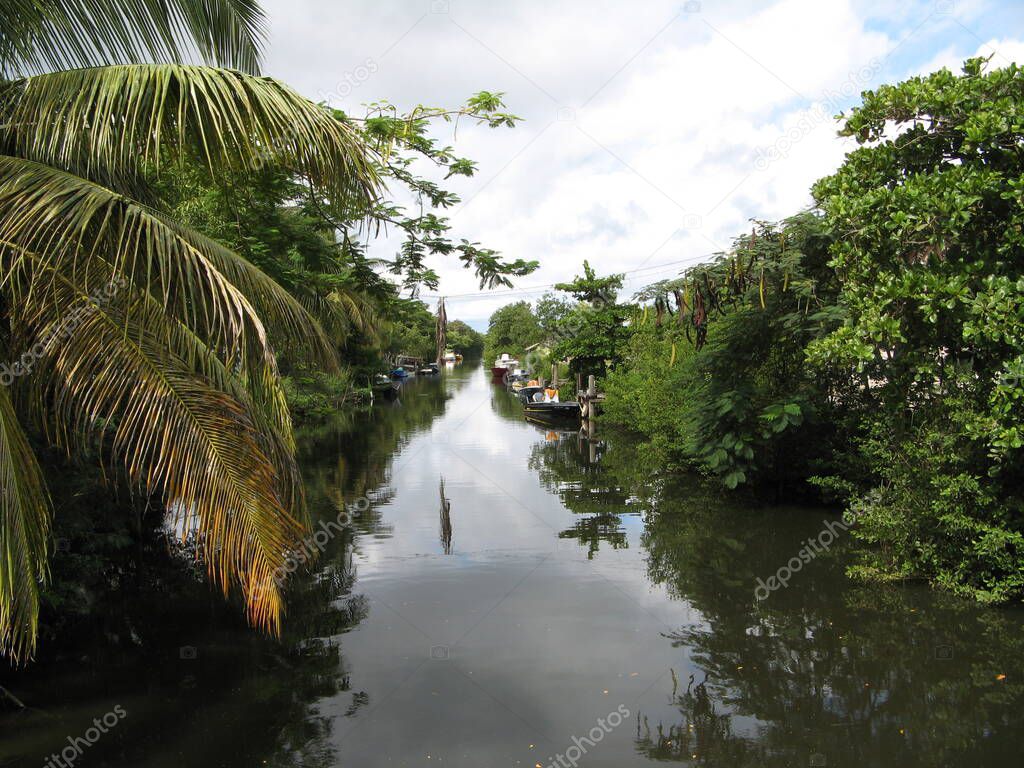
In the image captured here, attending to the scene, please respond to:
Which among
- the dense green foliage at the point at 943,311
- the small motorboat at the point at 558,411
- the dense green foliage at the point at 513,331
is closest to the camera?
the dense green foliage at the point at 943,311

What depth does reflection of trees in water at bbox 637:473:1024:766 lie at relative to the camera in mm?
5777

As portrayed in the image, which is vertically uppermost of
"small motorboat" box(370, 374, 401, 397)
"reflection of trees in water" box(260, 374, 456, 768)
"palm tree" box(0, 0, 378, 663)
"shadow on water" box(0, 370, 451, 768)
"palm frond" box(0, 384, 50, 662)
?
"palm tree" box(0, 0, 378, 663)

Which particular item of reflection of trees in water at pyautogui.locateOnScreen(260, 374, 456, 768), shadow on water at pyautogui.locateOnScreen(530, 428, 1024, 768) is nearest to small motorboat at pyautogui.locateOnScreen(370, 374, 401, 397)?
reflection of trees in water at pyautogui.locateOnScreen(260, 374, 456, 768)

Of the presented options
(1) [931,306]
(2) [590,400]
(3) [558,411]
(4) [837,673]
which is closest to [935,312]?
(1) [931,306]

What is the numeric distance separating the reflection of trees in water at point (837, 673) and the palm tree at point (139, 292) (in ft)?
12.9

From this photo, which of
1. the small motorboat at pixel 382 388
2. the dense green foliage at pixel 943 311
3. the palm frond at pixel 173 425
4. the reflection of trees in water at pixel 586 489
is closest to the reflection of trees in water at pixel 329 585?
the palm frond at pixel 173 425

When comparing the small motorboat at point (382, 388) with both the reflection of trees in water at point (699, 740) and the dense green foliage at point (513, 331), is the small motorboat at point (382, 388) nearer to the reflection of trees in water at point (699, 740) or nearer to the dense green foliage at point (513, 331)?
the dense green foliage at point (513, 331)

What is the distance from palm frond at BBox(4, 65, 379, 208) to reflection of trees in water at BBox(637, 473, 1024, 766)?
204 inches

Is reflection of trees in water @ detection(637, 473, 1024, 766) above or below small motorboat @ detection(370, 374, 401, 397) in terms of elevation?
below

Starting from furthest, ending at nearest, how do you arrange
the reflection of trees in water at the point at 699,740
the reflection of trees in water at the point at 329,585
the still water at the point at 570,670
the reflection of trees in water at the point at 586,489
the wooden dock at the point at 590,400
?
1. the wooden dock at the point at 590,400
2. the reflection of trees in water at the point at 586,489
3. the reflection of trees in water at the point at 329,585
4. the still water at the point at 570,670
5. the reflection of trees in water at the point at 699,740

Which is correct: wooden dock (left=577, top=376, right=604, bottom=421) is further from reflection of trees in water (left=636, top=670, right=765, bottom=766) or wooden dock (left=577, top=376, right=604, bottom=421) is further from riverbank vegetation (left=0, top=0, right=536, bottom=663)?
riverbank vegetation (left=0, top=0, right=536, bottom=663)

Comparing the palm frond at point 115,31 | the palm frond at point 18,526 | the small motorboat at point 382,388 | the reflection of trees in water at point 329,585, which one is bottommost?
the reflection of trees in water at point 329,585

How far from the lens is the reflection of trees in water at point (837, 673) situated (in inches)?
227

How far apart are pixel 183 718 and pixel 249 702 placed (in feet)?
1.76
